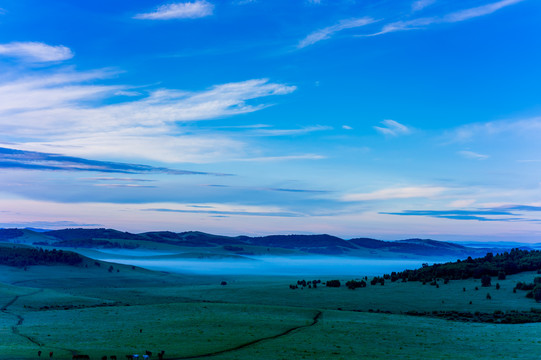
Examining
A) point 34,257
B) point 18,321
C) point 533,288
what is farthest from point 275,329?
point 34,257

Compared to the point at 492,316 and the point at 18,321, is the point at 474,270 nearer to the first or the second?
the point at 492,316

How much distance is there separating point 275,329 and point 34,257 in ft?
514

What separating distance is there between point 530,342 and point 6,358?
1725 inches

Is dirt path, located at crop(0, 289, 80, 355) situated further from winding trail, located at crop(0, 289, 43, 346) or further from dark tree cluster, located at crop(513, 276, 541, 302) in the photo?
dark tree cluster, located at crop(513, 276, 541, 302)

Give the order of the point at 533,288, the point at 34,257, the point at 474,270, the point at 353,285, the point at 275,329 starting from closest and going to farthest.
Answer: the point at 275,329 < the point at 533,288 < the point at 353,285 < the point at 474,270 < the point at 34,257

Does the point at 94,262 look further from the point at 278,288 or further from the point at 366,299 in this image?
the point at 366,299

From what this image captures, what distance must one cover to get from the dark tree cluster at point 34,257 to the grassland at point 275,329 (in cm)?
8549

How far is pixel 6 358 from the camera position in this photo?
34.8m

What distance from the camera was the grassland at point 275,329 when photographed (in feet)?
131

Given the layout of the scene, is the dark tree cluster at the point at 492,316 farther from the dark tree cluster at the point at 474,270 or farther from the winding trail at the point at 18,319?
the winding trail at the point at 18,319

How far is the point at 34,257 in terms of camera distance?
180000mm

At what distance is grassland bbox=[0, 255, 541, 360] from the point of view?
1575 inches

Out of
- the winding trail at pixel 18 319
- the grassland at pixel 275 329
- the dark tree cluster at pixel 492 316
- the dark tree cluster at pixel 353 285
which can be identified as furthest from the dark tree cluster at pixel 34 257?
the dark tree cluster at pixel 492 316

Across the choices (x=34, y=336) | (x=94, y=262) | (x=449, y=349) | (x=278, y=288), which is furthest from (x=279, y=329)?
(x=94, y=262)
